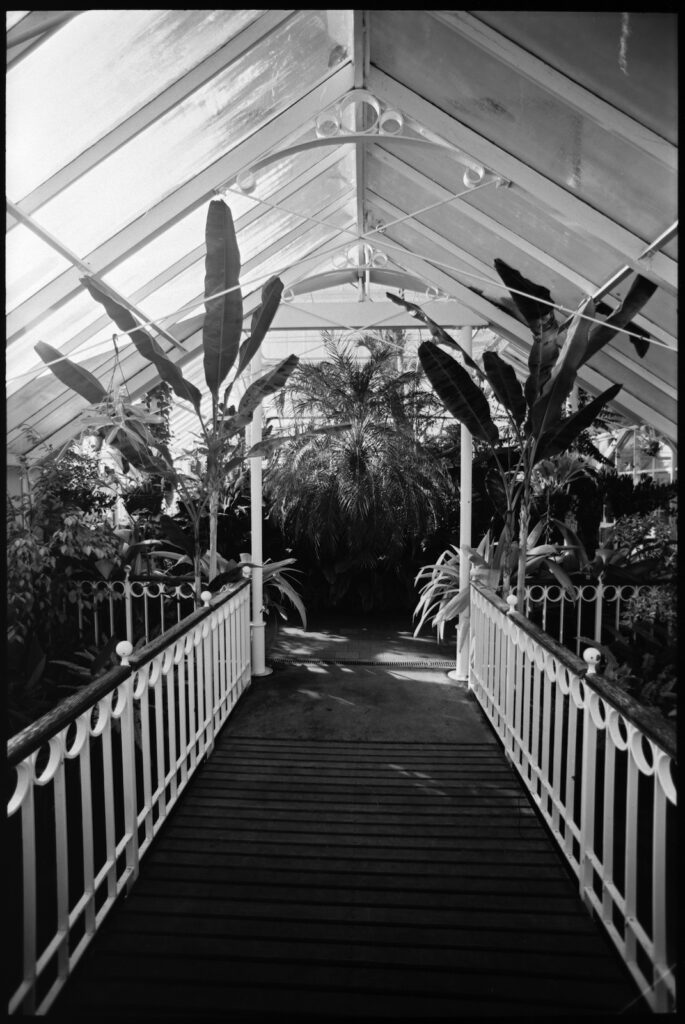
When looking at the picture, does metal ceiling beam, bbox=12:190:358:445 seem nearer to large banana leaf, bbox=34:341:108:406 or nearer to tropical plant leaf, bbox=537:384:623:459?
large banana leaf, bbox=34:341:108:406

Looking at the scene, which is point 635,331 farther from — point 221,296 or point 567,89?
point 221,296

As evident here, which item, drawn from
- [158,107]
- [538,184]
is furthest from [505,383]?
[158,107]

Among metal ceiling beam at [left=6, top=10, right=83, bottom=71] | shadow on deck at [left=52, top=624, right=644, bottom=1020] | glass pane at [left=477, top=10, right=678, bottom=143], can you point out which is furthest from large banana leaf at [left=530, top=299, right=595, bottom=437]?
metal ceiling beam at [left=6, top=10, right=83, bottom=71]

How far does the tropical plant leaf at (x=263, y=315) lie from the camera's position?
11.7 ft

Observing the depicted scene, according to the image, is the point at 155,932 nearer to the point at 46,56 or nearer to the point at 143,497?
the point at 46,56

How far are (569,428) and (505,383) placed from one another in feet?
1.55

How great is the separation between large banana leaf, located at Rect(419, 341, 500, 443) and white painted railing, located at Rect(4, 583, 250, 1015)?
186 cm

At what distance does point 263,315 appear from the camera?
3.65m

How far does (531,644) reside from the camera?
109 inches

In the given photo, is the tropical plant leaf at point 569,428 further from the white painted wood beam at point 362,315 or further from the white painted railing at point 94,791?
the white painted railing at point 94,791

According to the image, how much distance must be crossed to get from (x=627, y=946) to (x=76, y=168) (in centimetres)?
358

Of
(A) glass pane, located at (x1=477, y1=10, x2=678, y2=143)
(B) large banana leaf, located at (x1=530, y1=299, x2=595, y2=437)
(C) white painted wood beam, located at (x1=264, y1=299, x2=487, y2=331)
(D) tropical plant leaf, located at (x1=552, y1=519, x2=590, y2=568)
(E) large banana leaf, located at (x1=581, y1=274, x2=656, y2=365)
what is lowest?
(D) tropical plant leaf, located at (x1=552, y1=519, x2=590, y2=568)

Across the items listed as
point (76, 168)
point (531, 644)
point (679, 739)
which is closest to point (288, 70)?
point (76, 168)

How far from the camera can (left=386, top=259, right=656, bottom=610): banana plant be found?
120 inches
